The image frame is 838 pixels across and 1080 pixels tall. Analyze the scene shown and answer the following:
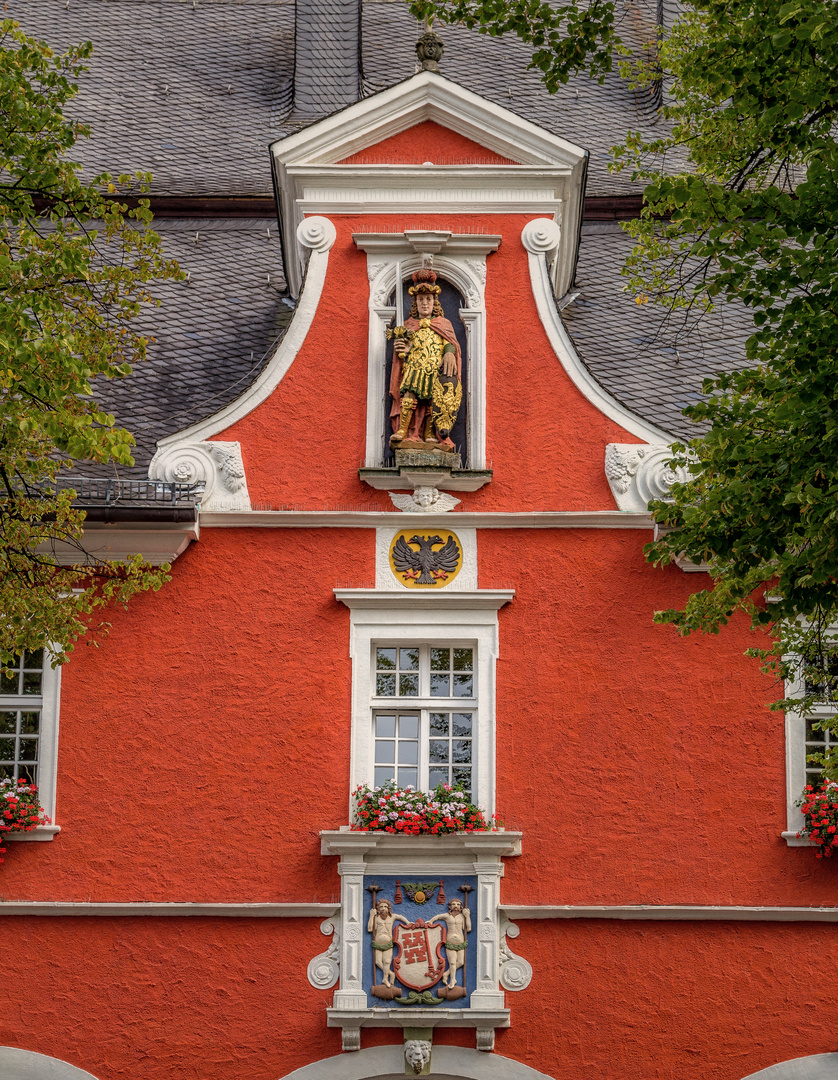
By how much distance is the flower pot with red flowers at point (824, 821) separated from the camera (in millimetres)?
12031

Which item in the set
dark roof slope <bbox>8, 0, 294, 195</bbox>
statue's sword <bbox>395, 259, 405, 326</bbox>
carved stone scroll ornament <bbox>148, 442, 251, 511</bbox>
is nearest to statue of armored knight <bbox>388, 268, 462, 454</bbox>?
statue's sword <bbox>395, 259, 405, 326</bbox>

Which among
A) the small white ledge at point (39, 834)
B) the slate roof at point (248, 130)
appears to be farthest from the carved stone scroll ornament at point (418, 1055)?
the slate roof at point (248, 130)

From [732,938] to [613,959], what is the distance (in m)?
0.91

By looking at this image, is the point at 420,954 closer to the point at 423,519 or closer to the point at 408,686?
the point at 408,686

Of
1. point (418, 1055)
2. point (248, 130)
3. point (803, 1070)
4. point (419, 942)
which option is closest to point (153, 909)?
point (419, 942)

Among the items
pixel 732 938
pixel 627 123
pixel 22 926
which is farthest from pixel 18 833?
pixel 627 123

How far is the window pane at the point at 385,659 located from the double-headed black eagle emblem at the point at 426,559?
61 centimetres

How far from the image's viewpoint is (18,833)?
1212 cm

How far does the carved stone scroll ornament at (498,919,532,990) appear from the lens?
12.0 metres

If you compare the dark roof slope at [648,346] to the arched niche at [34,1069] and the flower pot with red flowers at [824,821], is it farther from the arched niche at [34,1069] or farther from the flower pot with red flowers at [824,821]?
the arched niche at [34,1069]

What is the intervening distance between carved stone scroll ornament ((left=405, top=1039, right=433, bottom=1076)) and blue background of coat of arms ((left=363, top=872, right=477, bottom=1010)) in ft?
0.86

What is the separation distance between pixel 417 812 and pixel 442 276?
4.57m

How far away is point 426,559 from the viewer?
12.9 meters

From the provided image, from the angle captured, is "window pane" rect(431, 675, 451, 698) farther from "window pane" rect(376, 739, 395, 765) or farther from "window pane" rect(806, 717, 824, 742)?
"window pane" rect(806, 717, 824, 742)
